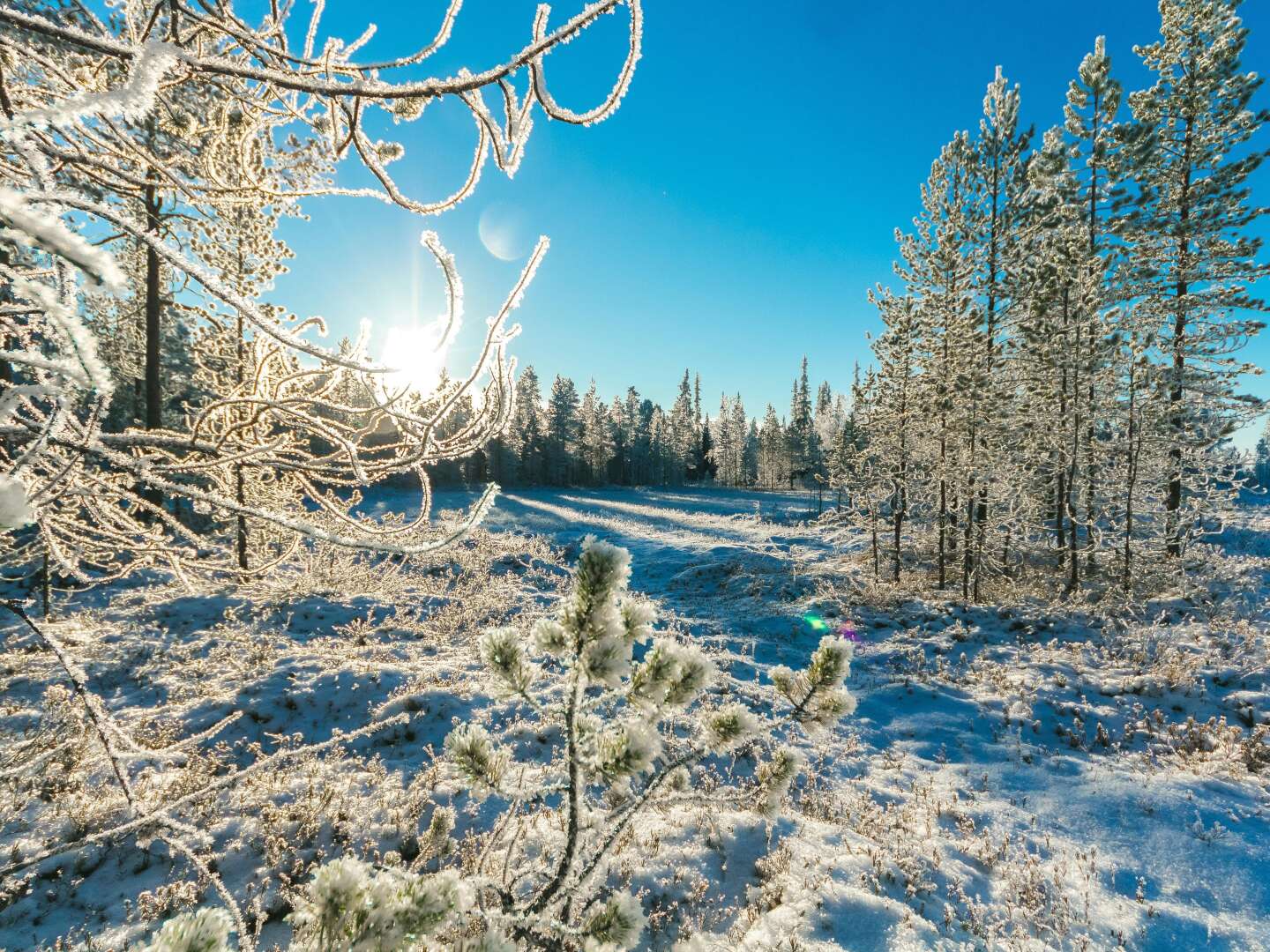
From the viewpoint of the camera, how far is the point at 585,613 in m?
1.68

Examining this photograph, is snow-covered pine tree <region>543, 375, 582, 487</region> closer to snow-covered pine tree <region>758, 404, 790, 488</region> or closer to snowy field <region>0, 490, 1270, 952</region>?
snow-covered pine tree <region>758, 404, 790, 488</region>

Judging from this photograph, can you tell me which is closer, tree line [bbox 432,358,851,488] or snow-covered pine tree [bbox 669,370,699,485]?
tree line [bbox 432,358,851,488]

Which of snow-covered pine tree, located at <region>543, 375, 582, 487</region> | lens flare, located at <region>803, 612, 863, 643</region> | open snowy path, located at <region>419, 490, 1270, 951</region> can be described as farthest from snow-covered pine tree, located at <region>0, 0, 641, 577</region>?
snow-covered pine tree, located at <region>543, 375, 582, 487</region>

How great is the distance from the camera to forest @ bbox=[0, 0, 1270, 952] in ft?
4.47

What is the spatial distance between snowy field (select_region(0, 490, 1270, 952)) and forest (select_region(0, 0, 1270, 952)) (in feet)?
0.16

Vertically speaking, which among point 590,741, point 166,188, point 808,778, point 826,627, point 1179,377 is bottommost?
point 826,627

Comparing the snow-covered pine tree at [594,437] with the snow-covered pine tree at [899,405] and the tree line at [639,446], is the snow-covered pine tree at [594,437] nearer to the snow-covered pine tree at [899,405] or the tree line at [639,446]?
the tree line at [639,446]

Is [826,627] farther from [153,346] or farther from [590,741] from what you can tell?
[153,346]

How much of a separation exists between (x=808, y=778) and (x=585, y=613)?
5.43m

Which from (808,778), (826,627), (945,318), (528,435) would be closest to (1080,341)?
(945,318)

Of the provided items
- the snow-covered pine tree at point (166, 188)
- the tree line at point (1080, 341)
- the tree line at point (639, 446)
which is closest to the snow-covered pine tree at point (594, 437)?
the tree line at point (639, 446)

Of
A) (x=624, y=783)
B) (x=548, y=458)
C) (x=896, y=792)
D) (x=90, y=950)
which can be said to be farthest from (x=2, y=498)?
(x=548, y=458)

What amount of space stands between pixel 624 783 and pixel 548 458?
57.9 meters

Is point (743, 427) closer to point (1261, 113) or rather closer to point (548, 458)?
point (548, 458)
